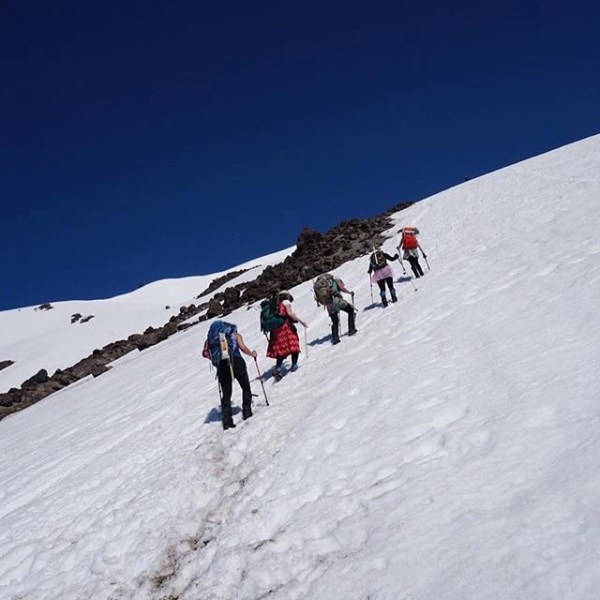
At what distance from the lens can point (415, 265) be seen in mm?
16109

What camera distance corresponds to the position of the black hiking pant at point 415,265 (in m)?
15.7

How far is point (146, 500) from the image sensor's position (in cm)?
723

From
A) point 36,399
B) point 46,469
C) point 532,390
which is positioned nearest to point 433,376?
point 532,390

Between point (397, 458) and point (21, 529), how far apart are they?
21.8ft

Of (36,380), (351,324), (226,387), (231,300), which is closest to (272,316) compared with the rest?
(351,324)

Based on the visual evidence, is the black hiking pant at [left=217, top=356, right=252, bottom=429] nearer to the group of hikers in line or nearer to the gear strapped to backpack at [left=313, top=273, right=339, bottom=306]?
the group of hikers in line

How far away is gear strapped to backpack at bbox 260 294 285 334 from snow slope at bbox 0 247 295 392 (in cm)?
2986

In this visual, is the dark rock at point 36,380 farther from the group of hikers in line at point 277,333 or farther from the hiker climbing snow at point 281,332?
the hiker climbing snow at point 281,332

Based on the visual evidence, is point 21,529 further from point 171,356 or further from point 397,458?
point 171,356

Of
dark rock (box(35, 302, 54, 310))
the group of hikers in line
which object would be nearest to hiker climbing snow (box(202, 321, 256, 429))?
the group of hikers in line

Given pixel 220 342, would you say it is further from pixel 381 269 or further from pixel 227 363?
pixel 381 269

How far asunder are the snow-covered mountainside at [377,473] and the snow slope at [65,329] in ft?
93.2

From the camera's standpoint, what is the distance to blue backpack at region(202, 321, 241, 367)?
862 cm

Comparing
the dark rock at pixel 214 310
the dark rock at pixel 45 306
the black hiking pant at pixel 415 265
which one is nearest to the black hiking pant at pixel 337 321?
the black hiking pant at pixel 415 265
